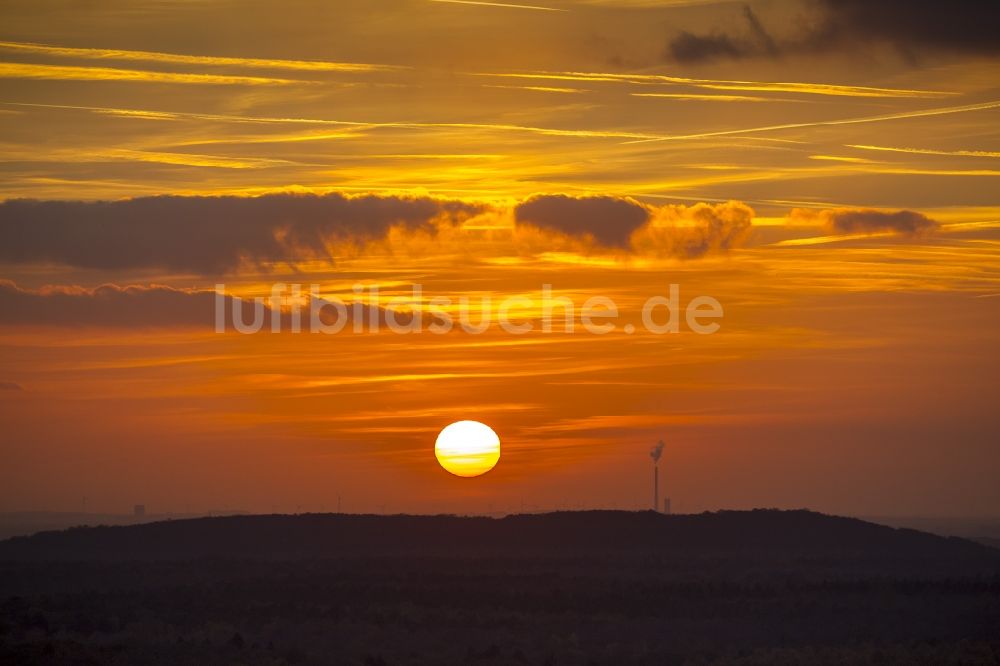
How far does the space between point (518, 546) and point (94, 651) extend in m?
56.8

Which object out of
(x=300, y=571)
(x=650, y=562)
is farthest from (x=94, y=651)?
(x=650, y=562)

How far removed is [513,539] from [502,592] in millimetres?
30302

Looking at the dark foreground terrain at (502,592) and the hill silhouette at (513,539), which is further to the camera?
the hill silhouette at (513,539)

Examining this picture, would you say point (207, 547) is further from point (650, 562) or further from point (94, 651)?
point (94, 651)

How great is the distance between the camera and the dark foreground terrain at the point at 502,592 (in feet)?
177

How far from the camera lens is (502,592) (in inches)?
2847

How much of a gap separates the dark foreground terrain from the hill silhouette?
21 centimetres

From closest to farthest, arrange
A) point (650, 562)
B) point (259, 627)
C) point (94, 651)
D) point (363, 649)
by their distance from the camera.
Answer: point (94, 651), point (363, 649), point (259, 627), point (650, 562)

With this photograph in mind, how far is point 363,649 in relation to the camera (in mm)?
55938

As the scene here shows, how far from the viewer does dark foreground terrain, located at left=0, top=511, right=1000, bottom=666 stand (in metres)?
53.9

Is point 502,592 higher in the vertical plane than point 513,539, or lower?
lower

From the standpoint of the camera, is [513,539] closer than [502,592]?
No

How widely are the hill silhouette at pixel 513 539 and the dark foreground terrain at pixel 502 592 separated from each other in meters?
0.21

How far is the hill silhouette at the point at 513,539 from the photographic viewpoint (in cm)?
9644
